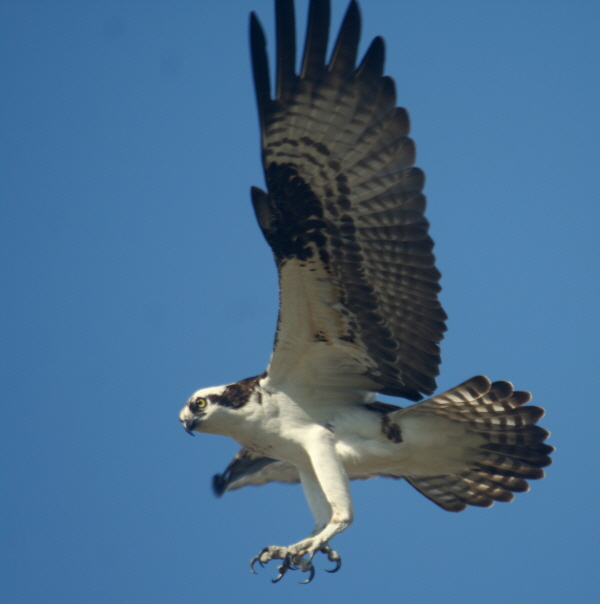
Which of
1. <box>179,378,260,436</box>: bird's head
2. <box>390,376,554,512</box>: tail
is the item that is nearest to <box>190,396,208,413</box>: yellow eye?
<box>179,378,260,436</box>: bird's head

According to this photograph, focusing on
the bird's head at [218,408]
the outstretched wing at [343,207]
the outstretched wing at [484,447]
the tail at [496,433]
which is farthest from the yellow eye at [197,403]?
the tail at [496,433]

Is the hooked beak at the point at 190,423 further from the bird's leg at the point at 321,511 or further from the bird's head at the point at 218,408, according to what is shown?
the bird's leg at the point at 321,511

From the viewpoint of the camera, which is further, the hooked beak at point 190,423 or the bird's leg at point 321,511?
the hooked beak at point 190,423

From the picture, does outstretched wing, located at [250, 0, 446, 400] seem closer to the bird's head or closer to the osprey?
the osprey

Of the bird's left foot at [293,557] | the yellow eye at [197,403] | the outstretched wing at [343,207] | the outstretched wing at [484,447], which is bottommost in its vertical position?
the bird's left foot at [293,557]

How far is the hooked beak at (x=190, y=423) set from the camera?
7.64 m

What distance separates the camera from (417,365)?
7.50 m

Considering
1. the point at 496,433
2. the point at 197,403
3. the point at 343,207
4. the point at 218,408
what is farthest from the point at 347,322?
the point at 496,433

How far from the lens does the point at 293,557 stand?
23.0 ft

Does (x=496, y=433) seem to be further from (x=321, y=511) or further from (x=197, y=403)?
(x=197, y=403)

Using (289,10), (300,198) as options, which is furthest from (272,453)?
(289,10)

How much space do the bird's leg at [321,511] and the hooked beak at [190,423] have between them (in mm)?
864

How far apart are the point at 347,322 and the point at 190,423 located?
4.53 ft

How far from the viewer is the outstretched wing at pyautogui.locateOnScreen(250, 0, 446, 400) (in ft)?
22.4
